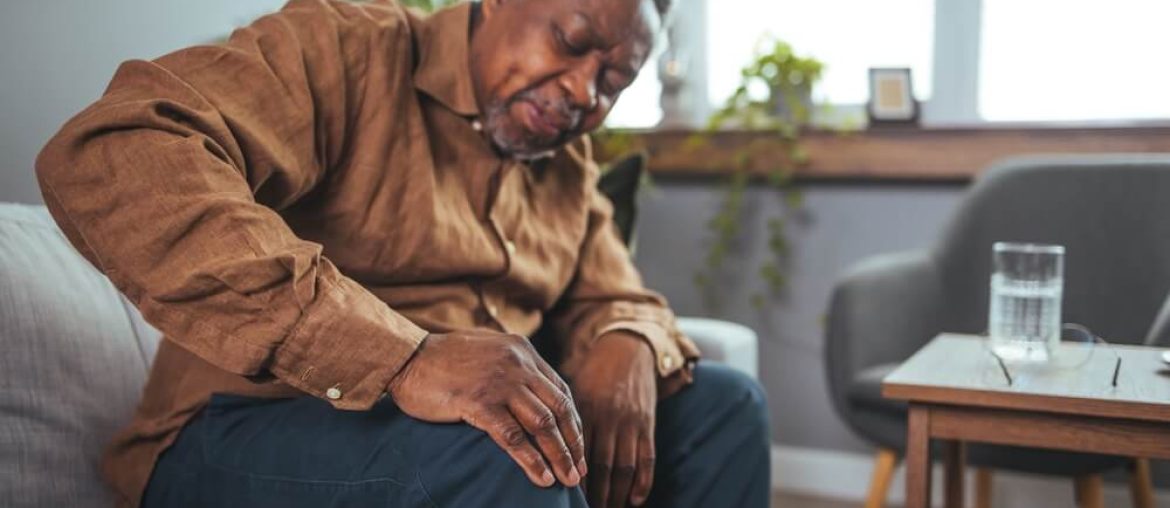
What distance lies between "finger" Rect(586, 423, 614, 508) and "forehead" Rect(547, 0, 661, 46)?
1.52 feet

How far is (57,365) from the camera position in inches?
50.8

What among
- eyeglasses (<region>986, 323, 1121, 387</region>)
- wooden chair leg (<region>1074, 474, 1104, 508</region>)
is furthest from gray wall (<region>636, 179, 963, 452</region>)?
eyeglasses (<region>986, 323, 1121, 387</region>)

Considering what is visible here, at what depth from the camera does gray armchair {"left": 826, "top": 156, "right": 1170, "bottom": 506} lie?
217 centimetres

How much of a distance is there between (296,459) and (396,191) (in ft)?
1.13

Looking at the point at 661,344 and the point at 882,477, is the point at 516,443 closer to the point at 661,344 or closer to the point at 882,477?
the point at 661,344

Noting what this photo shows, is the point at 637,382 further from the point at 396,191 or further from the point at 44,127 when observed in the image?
the point at 44,127

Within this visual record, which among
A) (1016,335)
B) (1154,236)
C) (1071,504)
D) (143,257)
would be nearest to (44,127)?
(143,257)

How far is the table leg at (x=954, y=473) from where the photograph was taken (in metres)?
1.71

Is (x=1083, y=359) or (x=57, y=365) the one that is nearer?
(x=57, y=365)

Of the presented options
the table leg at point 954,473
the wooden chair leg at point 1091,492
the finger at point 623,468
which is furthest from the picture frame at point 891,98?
the finger at point 623,468

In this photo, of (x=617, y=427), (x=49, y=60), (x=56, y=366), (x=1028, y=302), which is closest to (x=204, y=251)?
(x=56, y=366)

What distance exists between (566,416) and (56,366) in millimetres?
614

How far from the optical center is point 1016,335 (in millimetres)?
1537

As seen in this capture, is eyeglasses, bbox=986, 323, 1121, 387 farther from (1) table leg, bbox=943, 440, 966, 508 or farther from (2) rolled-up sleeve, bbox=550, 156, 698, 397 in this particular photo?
(2) rolled-up sleeve, bbox=550, 156, 698, 397
